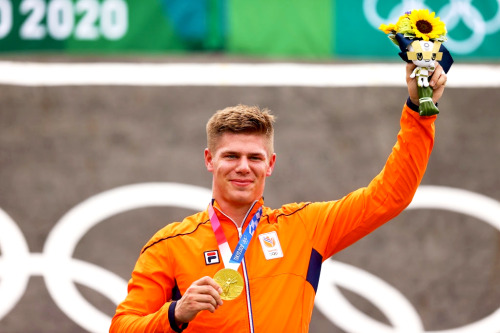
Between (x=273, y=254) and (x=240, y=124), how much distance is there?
1.66 feet

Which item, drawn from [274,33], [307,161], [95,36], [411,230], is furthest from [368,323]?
[95,36]

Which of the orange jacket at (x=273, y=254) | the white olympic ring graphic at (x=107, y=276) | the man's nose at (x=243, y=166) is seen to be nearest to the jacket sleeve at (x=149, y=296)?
the orange jacket at (x=273, y=254)

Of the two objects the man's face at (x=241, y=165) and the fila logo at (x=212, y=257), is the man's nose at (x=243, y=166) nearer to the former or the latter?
the man's face at (x=241, y=165)

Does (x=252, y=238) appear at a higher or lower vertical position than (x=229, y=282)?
higher

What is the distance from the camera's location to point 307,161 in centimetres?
596

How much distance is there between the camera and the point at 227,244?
2861 mm

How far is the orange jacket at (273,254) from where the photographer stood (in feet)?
8.87

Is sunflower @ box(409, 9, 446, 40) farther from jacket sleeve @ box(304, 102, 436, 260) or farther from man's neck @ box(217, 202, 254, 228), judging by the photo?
man's neck @ box(217, 202, 254, 228)

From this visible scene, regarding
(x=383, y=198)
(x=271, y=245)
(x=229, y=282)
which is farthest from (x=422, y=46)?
(x=229, y=282)

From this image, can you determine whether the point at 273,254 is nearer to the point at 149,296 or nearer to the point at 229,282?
the point at 229,282

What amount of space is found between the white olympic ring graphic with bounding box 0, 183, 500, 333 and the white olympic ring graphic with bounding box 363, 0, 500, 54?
3.88 feet

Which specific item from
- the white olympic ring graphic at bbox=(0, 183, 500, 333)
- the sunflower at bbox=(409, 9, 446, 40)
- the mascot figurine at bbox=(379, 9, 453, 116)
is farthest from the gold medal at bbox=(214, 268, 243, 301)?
the white olympic ring graphic at bbox=(0, 183, 500, 333)

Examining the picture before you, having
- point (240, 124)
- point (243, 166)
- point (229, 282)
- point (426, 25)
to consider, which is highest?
point (426, 25)

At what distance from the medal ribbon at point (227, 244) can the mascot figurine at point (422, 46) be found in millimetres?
751
